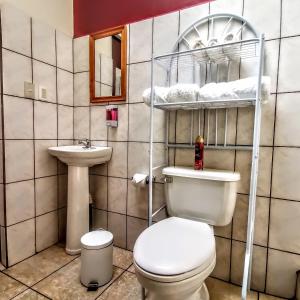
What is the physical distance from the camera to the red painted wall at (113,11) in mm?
1433

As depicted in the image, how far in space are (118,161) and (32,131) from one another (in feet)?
2.09

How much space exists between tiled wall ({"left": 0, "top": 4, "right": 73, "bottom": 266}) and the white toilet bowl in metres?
0.96

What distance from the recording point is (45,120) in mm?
1591

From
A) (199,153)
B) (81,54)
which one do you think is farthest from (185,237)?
(81,54)

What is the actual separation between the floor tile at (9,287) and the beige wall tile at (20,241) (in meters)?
0.14

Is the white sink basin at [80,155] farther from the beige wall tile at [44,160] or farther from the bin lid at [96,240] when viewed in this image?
the bin lid at [96,240]

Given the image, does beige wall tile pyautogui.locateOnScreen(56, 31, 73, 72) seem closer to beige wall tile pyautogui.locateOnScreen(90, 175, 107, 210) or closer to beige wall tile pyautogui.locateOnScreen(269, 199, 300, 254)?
beige wall tile pyautogui.locateOnScreen(90, 175, 107, 210)

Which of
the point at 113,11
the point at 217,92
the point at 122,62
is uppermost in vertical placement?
the point at 113,11

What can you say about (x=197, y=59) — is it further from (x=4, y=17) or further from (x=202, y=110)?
(x=4, y=17)

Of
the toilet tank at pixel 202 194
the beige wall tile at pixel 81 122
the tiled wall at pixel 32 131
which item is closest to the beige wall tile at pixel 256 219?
the toilet tank at pixel 202 194

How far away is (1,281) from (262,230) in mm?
1557

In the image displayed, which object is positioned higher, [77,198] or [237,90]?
→ [237,90]

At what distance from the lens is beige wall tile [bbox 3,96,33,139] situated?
53.0 inches

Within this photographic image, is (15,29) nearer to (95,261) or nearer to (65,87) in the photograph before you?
(65,87)
